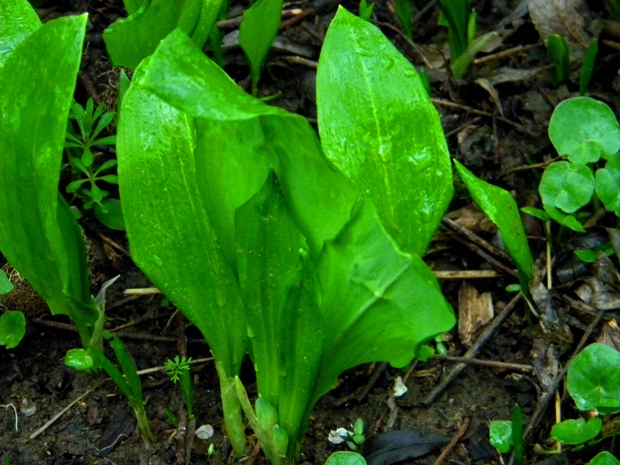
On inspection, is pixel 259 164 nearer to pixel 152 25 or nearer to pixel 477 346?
pixel 152 25

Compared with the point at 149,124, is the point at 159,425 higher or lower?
lower

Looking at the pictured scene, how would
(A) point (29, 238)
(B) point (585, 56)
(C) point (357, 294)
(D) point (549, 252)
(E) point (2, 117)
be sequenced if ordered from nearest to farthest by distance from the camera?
1. (C) point (357, 294)
2. (E) point (2, 117)
3. (A) point (29, 238)
4. (D) point (549, 252)
5. (B) point (585, 56)

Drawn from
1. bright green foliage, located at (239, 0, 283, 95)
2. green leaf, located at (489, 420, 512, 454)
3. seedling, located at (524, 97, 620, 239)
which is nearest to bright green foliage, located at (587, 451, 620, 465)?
green leaf, located at (489, 420, 512, 454)

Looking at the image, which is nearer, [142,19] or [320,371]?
[320,371]

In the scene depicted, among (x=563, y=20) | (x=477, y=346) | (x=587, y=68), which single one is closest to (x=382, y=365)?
(x=477, y=346)

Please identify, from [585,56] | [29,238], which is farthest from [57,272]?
[585,56]

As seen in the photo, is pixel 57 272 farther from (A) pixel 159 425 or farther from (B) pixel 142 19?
(B) pixel 142 19
